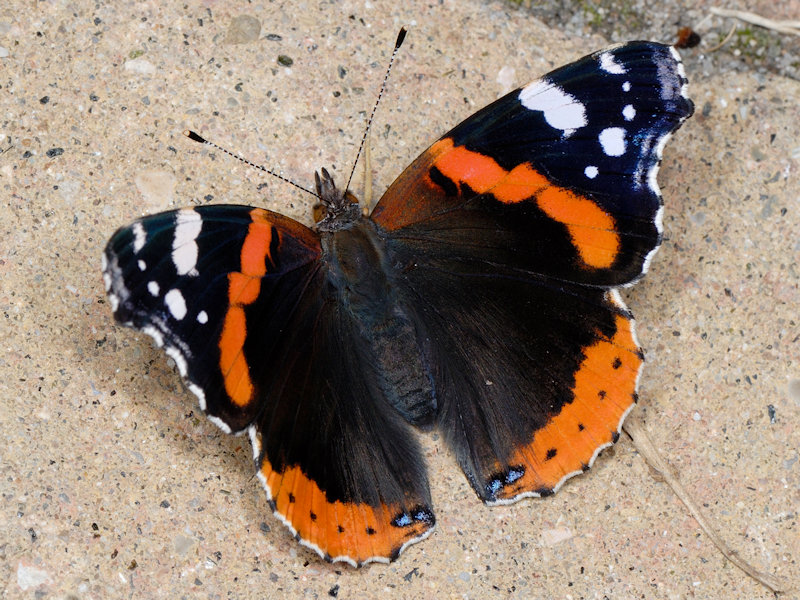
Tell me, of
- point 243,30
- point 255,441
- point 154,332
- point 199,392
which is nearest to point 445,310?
point 255,441

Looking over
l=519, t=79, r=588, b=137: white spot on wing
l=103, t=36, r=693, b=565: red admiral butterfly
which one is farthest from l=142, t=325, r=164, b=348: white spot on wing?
l=519, t=79, r=588, b=137: white spot on wing

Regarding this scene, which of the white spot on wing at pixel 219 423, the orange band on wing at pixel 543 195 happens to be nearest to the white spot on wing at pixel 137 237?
the white spot on wing at pixel 219 423

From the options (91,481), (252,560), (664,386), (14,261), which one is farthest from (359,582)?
(14,261)

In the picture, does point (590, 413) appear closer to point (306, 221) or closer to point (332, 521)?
point (332, 521)

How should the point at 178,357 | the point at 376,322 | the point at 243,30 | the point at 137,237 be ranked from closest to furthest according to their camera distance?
1. the point at 137,237
2. the point at 178,357
3. the point at 376,322
4. the point at 243,30

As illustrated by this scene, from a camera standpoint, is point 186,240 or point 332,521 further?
point 332,521

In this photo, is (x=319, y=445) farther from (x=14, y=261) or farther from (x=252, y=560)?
(x=14, y=261)
